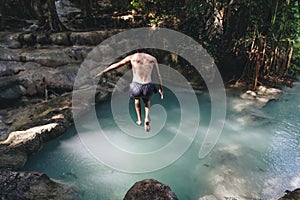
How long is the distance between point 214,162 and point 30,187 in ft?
10.6

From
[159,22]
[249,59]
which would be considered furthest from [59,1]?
[249,59]

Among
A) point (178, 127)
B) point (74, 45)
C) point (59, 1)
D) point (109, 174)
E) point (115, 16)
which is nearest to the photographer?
point (109, 174)

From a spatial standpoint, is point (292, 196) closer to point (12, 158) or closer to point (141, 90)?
point (141, 90)

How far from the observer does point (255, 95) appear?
7836mm

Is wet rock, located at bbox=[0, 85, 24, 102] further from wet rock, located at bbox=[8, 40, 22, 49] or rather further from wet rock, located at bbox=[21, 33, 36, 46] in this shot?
wet rock, located at bbox=[21, 33, 36, 46]

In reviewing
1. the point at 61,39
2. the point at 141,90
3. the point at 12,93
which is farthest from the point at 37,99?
the point at 141,90

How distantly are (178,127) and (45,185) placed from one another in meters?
3.42

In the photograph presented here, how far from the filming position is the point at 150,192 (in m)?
3.60

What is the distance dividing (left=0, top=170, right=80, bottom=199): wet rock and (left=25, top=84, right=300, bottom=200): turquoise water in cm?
35

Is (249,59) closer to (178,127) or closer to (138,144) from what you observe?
(178,127)

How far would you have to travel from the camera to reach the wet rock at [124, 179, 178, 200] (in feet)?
11.7

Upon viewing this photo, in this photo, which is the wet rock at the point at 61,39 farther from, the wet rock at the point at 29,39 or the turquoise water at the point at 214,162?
the turquoise water at the point at 214,162

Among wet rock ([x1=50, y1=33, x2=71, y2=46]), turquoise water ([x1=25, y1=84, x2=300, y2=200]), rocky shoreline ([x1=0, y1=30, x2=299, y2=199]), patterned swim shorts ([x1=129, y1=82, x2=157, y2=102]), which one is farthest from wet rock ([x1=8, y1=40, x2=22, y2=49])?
patterned swim shorts ([x1=129, y1=82, x2=157, y2=102])

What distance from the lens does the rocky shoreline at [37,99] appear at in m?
3.89
